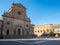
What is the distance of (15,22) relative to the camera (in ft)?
130

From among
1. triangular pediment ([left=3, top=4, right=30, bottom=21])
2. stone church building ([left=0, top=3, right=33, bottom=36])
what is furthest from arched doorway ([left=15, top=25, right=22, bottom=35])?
triangular pediment ([left=3, top=4, right=30, bottom=21])

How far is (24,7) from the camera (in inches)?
1697

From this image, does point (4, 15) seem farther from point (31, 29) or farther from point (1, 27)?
point (31, 29)

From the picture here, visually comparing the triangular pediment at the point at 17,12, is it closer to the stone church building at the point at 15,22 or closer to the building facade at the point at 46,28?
the stone church building at the point at 15,22

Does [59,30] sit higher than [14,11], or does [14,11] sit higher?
[14,11]

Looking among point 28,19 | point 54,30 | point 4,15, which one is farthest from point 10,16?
point 54,30

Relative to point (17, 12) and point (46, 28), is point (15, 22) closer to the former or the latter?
point (17, 12)

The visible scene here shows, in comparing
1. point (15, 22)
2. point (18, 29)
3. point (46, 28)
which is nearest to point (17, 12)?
point (15, 22)

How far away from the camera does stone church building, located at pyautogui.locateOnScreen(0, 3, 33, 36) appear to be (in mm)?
36731

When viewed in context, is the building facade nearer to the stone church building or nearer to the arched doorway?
the stone church building

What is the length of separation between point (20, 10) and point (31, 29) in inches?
327

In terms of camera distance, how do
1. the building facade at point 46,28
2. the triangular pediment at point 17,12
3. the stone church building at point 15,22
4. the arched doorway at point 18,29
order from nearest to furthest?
the stone church building at point 15,22, the triangular pediment at point 17,12, the arched doorway at point 18,29, the building facade at point 46,28

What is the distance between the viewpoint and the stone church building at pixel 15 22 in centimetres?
3673

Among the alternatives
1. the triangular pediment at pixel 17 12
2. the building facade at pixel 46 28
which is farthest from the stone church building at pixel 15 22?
the building facade at pixel 46 28
